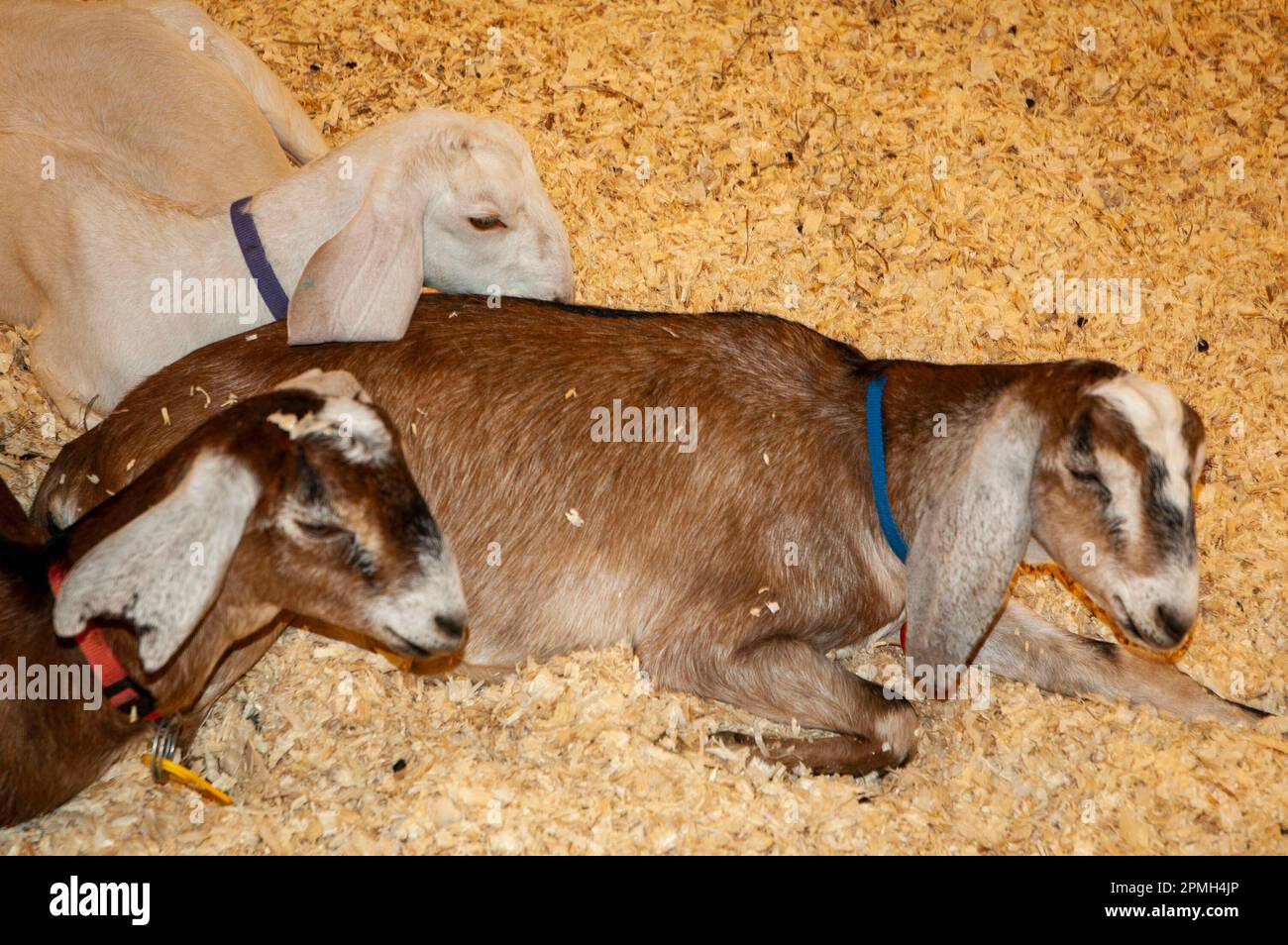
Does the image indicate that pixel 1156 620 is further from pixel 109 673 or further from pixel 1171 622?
pixel 109 673

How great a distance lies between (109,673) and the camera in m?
2.65

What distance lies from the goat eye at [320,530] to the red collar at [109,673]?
1.58 feet

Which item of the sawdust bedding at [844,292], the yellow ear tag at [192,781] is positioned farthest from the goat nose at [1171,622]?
the yellow ear tag at [192,781]

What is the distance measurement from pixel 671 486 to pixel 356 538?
0.97m

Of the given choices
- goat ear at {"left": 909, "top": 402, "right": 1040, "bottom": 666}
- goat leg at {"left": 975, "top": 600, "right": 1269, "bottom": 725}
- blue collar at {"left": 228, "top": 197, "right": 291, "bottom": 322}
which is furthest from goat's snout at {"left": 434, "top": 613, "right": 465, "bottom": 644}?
goat leg at {"left": 975, "top": 600, "right": 1269, "bottom": 725}

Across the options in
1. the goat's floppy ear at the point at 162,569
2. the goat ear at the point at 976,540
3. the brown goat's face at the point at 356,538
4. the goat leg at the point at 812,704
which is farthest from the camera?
the goat leg at the point at 812,704

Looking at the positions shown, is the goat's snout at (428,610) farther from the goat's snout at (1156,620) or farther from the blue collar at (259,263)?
the goat's snout at (1156,620)

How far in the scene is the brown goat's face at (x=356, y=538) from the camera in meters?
2.58

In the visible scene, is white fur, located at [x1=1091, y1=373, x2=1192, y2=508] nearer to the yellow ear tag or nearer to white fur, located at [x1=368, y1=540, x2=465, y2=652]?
white fur, located at [x1=368, y1=540, x2=465, y2=652]

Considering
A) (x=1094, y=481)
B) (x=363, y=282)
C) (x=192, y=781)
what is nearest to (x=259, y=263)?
(x=363, y=282)

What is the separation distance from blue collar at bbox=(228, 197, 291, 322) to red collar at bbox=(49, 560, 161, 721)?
43.5 inches

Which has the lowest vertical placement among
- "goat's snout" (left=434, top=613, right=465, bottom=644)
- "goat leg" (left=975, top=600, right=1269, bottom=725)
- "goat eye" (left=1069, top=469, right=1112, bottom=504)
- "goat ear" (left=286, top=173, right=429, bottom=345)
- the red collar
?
"goat leg" (left=975, top=600, right=1269, bottom=725)

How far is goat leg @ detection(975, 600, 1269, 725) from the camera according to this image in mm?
3477

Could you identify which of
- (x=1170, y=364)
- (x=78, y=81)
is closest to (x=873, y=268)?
(x=1170, y=364)
